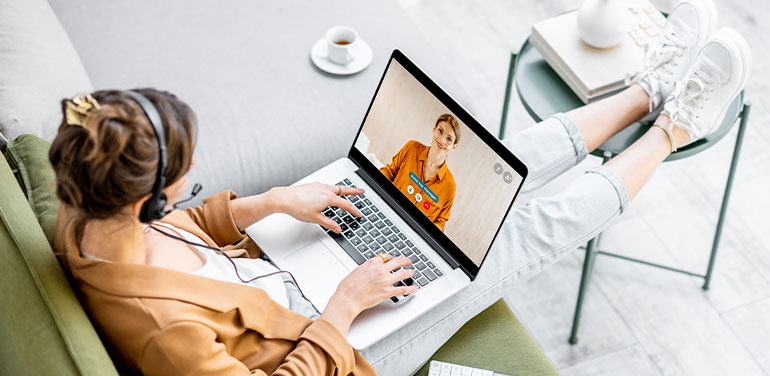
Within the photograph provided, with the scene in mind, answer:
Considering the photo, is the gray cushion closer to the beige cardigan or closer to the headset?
the beige cardigan

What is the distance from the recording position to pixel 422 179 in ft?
4.66

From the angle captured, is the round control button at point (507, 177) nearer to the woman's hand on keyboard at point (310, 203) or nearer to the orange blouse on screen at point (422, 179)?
the orange blouse on screen at point (422, 179)

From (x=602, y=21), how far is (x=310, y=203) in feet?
2.81

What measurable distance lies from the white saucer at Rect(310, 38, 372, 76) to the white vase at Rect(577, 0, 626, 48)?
55 cm

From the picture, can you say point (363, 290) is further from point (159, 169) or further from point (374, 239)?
point (159, 169)

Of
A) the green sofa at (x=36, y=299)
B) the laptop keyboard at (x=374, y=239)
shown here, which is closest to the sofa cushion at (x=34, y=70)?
the green sofa at (x=36, y=299)

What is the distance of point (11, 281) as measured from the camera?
1.03 m

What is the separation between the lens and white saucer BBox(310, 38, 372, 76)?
183 centimetres

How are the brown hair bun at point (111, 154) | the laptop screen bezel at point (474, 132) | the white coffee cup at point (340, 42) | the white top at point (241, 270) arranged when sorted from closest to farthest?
the brown hair bun at point (111, 154), the white top at point (241, 270), the laptop screen bezel at point (474, 132), the white coffee cup at point (340, 42)

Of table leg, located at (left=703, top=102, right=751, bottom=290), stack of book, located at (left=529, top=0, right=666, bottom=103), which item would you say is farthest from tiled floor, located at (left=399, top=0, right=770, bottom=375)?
stack of book, located at (left=529, top=0, right=666, bottom=103)

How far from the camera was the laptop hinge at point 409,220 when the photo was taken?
141 cm

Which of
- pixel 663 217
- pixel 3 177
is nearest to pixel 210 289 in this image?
pixel 3 177

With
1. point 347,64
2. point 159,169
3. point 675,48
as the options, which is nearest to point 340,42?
point 347,64

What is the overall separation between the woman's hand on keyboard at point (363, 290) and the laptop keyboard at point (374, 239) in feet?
0.24
